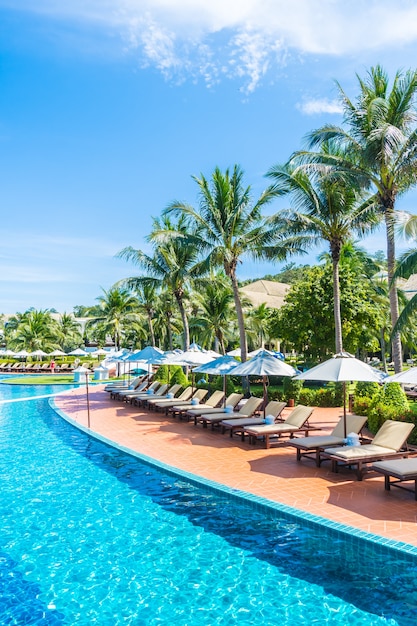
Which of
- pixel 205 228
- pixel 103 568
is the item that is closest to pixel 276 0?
pixel 205 228

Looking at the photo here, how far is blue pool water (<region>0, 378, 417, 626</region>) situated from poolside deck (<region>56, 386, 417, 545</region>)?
470 millimetres

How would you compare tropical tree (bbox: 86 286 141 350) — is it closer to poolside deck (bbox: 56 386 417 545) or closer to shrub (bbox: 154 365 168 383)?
shrub (bbox: 154 365 168 383)

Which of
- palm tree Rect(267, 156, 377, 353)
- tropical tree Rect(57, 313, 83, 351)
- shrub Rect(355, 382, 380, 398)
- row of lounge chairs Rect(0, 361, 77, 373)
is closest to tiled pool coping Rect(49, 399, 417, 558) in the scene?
shrub Rect(355, 382, 380, 398)

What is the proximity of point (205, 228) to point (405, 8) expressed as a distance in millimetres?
10312

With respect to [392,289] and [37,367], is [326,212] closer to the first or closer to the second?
[392,289]

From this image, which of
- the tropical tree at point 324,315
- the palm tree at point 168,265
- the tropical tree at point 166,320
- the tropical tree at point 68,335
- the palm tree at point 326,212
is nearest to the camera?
the palm tree at point 326,212

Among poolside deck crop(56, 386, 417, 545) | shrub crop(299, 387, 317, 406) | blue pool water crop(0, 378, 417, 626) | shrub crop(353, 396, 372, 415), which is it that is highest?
shrub crop(353, 396, 372, 415)

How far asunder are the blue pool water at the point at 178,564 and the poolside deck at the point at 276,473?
47cm

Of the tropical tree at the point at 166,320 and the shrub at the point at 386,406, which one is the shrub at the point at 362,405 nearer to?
the shrub at the point at 386,406

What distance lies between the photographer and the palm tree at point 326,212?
16875 millimetres

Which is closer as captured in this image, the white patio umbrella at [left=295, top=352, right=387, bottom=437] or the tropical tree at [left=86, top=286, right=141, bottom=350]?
the white patio umbrella at [left=295, top=352, right=387, bottom=437]

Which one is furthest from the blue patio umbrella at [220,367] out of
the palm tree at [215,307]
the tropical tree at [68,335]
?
the tropical tree at [68,335]

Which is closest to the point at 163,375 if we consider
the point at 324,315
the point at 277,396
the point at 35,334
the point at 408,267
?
the point at 277,396

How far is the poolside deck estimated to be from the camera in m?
7.00
